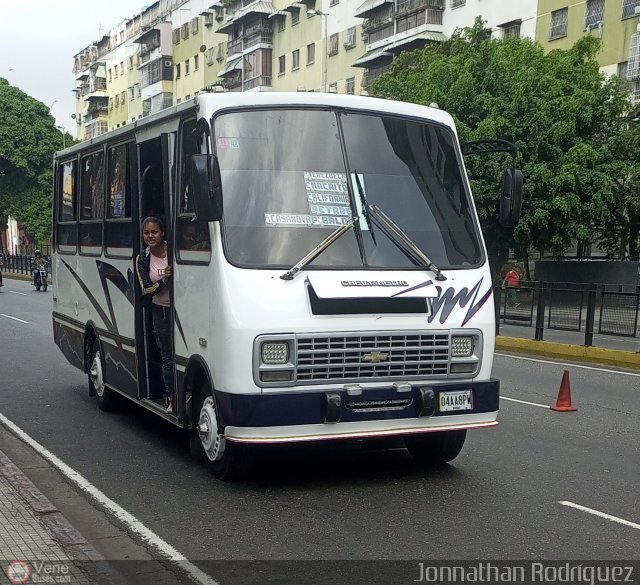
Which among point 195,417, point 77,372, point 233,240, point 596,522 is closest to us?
point 596,522

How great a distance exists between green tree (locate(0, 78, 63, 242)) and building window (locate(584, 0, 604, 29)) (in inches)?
1499

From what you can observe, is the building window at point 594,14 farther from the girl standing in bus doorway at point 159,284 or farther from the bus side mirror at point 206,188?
the bus side mirror at point 206,188

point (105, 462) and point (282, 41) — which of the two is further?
point (282, 41)

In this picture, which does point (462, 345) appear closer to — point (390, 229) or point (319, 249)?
point (390, 229)

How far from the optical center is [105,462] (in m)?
7.75

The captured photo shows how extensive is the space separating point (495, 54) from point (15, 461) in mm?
24789

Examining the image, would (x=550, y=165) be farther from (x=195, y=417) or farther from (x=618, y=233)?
(x=195, y=417)

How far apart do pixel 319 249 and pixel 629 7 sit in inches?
1257

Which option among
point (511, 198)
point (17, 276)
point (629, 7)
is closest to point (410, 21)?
point (629, 7)

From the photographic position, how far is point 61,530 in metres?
5.40

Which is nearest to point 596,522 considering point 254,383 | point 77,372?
point 254,383

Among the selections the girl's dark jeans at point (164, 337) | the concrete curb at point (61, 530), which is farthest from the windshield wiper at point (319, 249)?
the concrete curb at point (61, 530)

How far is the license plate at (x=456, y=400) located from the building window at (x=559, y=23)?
34.3m

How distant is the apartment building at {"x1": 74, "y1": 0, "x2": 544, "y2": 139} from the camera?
45281 millimetres
